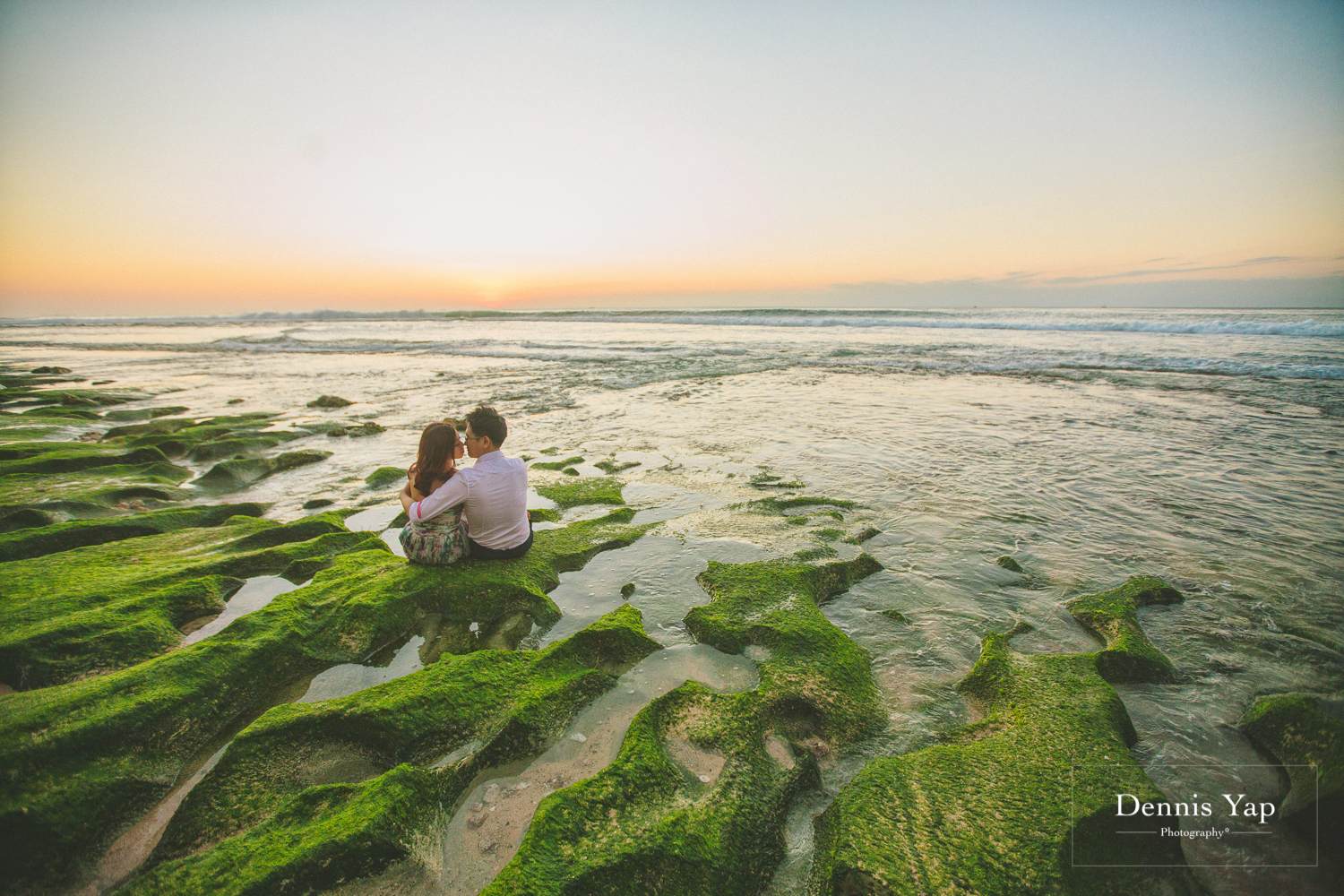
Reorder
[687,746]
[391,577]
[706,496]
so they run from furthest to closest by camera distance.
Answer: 1. [706,496]
2. [391,577]
3. [687,746]

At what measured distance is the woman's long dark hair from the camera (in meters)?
5.08

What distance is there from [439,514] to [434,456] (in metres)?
0.57

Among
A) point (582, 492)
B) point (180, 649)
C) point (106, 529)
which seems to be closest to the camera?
point (180, 649)

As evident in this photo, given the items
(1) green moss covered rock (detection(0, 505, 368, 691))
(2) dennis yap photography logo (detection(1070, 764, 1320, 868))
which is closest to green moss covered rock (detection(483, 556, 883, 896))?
(2) dennis yap photography logo (detection(1070, 764, 1320, 868))

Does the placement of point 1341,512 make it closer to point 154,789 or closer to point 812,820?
point 812,820

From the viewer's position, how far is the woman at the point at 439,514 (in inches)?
192

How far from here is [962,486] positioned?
768cm

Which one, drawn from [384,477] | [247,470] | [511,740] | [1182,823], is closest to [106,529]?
[247,470]

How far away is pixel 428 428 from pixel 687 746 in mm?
3663

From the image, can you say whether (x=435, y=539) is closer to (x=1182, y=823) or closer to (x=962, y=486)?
(x=1182, y=823)

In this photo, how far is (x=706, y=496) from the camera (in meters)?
7.48

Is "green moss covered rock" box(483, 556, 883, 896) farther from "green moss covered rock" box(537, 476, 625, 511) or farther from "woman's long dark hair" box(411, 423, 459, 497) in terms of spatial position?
"green moss covered rock" box(537, 476, 625, 511)

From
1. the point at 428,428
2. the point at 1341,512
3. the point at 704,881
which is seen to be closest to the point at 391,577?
the point at 428,428

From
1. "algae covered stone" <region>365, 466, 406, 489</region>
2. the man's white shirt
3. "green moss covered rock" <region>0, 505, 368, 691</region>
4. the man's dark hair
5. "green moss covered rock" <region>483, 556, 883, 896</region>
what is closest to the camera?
"green moss covered rock" <region>483, 556, 883, 896</region>
